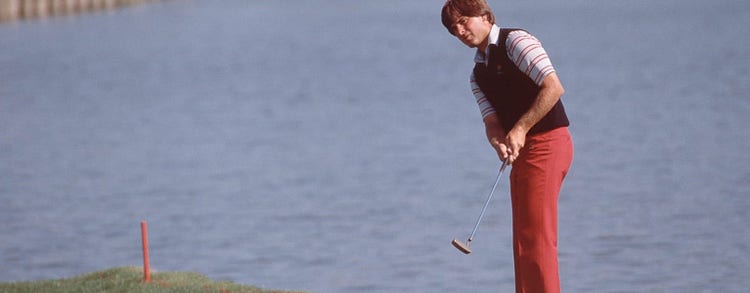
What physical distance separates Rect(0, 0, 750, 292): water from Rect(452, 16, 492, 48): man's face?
556 centimetres

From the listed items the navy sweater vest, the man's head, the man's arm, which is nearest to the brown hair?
the man's head

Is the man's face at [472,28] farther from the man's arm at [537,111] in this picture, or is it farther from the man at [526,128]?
the man's arm at [537,111]

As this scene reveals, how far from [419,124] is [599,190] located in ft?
30.7

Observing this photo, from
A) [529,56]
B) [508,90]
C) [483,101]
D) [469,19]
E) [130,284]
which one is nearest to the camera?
[529,56]

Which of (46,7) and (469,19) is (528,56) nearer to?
(469,19)

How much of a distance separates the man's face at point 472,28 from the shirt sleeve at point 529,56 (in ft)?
0.43

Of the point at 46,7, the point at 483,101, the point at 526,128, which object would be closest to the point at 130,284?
the point at 483,101

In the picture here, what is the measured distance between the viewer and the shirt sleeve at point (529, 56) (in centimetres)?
625

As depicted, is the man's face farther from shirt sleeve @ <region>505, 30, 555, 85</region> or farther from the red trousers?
the red trousers

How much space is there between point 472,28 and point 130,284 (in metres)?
3.46

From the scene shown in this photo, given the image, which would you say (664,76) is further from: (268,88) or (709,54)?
(268,88)

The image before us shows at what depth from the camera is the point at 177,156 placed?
2261 cm

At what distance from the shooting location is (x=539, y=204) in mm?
6441

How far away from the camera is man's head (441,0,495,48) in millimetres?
6336
